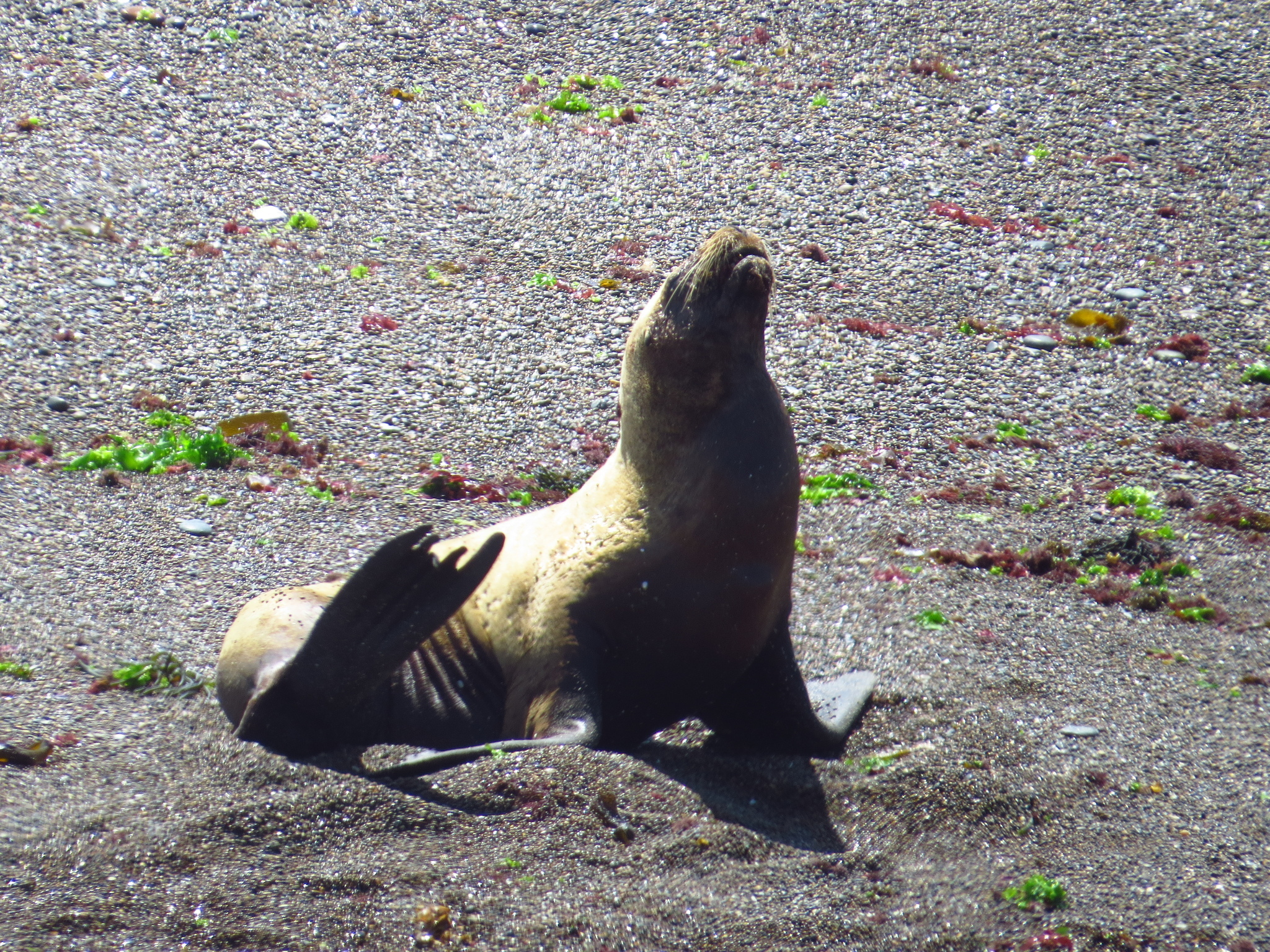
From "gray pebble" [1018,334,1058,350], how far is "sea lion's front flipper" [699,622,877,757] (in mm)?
5037

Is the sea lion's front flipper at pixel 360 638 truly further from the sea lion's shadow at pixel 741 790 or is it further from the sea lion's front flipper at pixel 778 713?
the sea lion's front flipper at pixel 778 713

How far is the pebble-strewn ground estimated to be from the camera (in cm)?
369

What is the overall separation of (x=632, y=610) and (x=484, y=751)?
0.71 metres

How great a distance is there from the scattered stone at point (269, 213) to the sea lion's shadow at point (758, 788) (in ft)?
22.6

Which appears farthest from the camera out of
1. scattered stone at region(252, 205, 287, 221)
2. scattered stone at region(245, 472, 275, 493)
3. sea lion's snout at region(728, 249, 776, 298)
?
scattered stone at region(252, 205, 287, 221)

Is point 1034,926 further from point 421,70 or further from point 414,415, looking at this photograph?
point 421,70

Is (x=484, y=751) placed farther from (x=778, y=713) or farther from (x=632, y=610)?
(x=778, y=713)

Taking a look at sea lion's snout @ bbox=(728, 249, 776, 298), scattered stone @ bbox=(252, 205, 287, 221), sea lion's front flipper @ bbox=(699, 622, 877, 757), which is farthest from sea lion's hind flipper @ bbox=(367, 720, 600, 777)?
scattered stone @ bbox=(252, 205, 287, 221)

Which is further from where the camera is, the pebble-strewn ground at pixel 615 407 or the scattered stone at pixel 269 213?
the scattered stone at pixel 269 213

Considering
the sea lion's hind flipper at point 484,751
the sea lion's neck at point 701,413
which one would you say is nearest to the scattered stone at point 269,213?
the sea lion's neck at point 701,413

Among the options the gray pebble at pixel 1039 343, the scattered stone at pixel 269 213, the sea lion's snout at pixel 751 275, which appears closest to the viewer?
the sea lion's snout at pixel 751 275

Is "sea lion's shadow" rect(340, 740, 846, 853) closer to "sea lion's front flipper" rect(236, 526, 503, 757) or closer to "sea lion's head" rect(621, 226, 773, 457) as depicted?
"sea lion's front flipper" rect(236, 526, 503, 757)

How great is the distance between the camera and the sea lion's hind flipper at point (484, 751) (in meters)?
4.17

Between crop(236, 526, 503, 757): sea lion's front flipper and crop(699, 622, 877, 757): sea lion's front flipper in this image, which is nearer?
crop(236, 526, 503, 757): sea lion's front flipper
